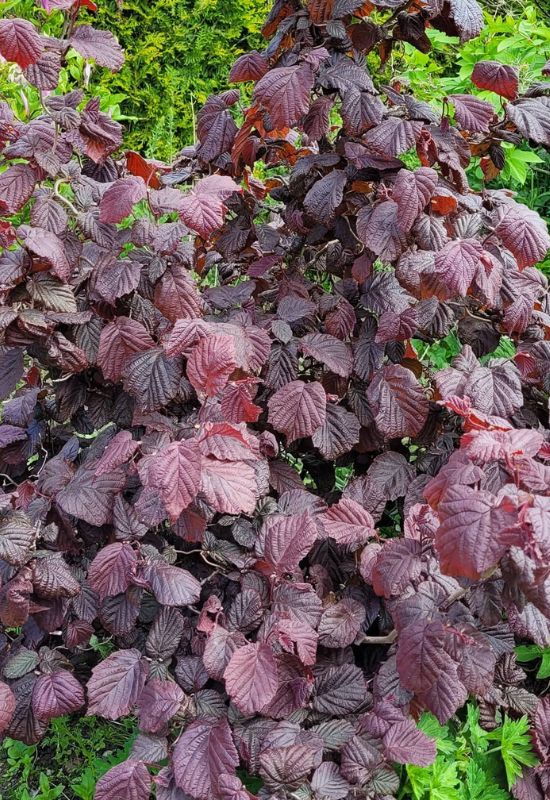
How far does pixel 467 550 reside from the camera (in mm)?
1048

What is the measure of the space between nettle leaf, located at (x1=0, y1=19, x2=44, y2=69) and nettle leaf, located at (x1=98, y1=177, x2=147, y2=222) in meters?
0.29

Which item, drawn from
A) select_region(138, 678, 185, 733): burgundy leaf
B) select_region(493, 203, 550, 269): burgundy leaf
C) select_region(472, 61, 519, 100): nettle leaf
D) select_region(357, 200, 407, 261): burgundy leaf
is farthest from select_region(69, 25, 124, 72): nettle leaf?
select_region(138, 678, 185, 733): burgundy leaf

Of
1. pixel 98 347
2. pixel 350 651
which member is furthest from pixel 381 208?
pixel 350 651

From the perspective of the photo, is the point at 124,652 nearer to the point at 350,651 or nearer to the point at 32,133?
the point at 350,651

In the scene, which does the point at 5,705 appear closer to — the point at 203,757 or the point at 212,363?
the point at 203,757

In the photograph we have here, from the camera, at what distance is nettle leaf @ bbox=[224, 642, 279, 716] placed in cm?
132

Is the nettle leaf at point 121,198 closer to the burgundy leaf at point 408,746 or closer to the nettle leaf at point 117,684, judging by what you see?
the nettle leaf at point 117,684

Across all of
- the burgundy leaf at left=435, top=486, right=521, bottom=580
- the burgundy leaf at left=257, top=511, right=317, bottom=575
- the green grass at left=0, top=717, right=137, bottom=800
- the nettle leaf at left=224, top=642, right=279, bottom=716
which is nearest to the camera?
the burgundy leaf at left=435, top=486, right=521, bottom=580

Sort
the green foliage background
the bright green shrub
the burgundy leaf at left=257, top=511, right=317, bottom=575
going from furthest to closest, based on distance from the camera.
Result: the green foliage background
the bright green shrub
the burgundy leaf at left=257, top=511, right=317, bottom=575

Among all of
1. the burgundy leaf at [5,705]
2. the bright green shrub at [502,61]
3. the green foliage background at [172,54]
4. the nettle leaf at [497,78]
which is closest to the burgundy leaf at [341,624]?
the burgundy leaf at [5,705]

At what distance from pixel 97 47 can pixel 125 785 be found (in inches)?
55.2

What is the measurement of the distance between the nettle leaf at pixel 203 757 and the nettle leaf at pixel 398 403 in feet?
2.16

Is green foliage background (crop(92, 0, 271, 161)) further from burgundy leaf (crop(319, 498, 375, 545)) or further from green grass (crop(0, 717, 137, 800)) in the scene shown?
burgundy leaf (crop(319, 498, 375, 545))

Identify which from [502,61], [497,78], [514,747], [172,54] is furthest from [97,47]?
[172,54]
